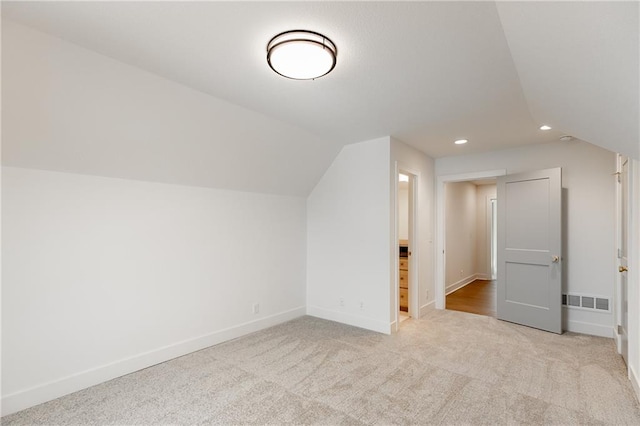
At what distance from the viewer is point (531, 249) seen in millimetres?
4008

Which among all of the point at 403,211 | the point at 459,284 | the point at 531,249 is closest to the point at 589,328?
the point at 531,249

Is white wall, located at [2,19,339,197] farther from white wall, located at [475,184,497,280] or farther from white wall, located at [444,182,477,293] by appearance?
white wall, located at [475,184,497,280]

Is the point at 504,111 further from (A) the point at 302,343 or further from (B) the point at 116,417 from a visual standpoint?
(B) the point at 116,417

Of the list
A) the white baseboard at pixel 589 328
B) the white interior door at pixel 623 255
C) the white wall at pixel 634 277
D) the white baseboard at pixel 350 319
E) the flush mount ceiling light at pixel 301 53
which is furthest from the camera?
the white baseboard at pixel 350 319

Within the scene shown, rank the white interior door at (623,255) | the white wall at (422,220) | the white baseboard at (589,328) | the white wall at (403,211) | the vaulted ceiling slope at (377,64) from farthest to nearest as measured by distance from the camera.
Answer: the white wall at (403,211) < the white wall at (422,220) < the white baseboard at (589,328) < the white interior door at (623,255) < the vaulted ceiling slope at (377,64)

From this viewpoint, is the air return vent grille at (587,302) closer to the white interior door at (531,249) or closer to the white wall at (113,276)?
the white interior door at (531,249)

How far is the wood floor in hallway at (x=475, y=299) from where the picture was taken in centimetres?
482

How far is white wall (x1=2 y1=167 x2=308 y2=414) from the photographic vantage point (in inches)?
88.5

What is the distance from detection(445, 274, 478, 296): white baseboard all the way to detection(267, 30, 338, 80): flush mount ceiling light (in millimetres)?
5214

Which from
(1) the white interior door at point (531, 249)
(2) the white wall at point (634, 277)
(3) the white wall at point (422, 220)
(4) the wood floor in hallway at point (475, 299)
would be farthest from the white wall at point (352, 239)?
(2) the white wall at point (634, 277)

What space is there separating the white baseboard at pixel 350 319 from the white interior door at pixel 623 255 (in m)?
2.24

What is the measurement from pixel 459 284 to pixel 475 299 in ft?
3.42

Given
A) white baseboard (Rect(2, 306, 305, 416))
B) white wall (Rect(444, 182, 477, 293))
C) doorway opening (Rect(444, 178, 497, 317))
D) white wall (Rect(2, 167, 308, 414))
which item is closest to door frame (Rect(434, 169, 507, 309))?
doorway opening (Rect(444, 178, 497, 317))

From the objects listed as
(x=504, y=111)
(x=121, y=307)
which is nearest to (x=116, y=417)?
(x=121, y=307)
